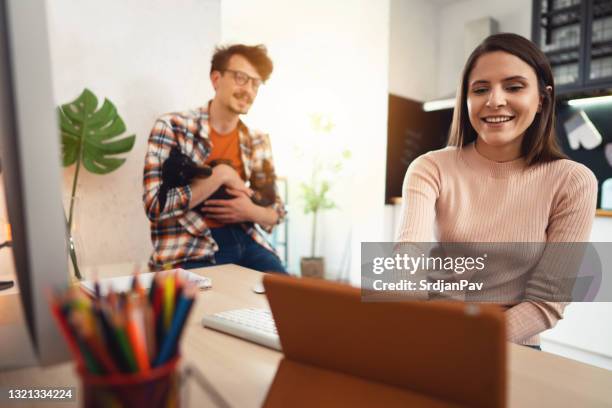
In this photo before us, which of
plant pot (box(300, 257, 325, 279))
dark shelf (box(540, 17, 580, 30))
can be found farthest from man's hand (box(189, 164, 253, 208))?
dark shelf (box(540, 17, 580, 30))

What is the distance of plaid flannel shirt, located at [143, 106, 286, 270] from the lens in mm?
1855

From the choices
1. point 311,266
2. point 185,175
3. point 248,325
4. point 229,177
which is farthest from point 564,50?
point 248,325

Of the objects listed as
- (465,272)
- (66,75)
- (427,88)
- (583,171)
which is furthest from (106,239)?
(427,88)

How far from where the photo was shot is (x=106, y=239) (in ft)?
7.28

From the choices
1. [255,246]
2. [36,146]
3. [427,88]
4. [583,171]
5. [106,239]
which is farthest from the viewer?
[427,88]

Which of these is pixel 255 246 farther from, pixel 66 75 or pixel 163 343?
pixel 163 343

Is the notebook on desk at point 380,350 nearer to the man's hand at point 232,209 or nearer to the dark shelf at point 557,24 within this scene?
the man's hand at point 232,209

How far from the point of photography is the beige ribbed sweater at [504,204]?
103 cm

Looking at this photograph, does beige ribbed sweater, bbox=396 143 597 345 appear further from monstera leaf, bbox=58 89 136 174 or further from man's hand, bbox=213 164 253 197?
monstera leaf, bbox=58 89 136 174

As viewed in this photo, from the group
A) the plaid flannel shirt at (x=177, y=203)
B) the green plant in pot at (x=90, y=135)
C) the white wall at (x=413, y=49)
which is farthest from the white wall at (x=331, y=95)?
the green plant in pot at (x=90, y=135)

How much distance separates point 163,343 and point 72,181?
2.05 metres

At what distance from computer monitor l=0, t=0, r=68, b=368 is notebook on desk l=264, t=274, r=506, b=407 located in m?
0.23

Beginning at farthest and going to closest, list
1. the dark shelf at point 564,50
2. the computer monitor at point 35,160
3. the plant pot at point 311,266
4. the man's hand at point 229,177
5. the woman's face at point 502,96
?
the plant pot at point 311,266
the dark shelf at point 564,50
the man's hand at point 229,177
the woman's face at point 502,96
the computer monitor at point 35,160

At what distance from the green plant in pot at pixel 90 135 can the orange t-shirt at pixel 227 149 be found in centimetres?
38
